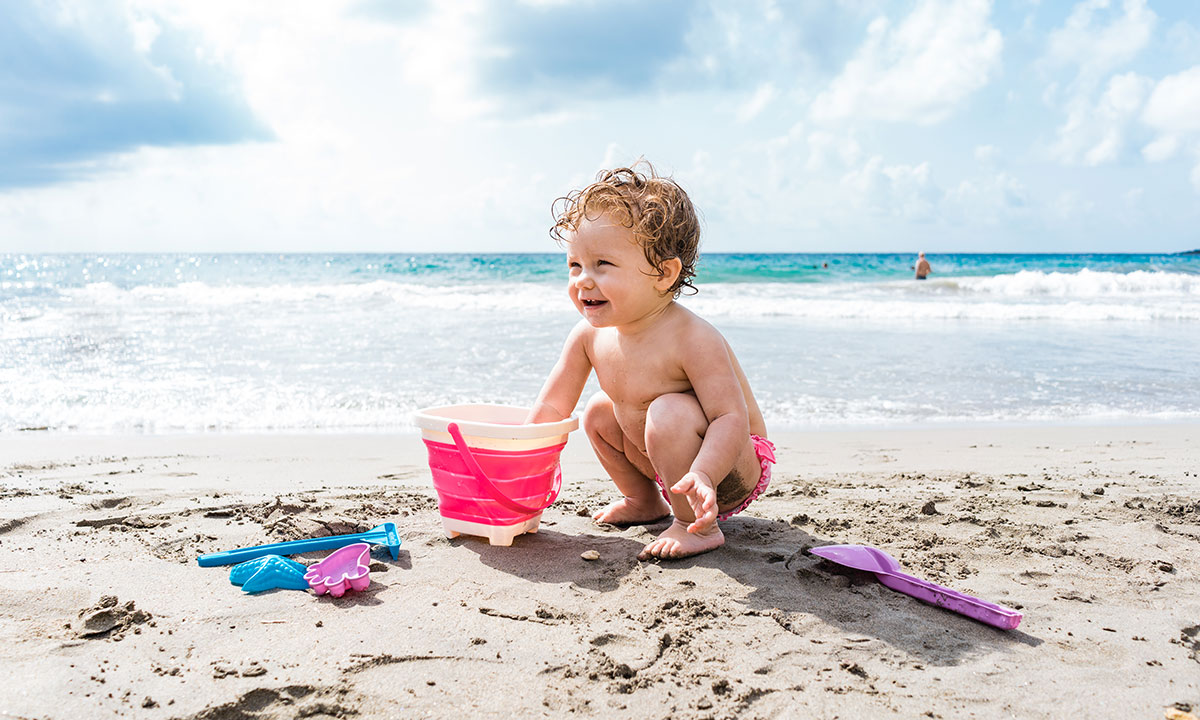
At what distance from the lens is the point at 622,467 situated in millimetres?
3051

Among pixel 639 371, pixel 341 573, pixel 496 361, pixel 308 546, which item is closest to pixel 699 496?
pixel 639 371

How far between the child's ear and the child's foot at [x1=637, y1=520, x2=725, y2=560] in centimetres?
81

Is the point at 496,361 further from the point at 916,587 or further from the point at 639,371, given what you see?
the point at 916,587

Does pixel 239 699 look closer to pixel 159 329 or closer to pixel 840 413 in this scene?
pixel 840 413

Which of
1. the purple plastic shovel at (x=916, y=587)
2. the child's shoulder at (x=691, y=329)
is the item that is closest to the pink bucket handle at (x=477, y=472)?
the child's shoulder at (x=691, y=329)

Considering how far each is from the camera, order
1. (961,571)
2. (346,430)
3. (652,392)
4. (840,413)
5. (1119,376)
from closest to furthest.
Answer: (961,571)
(652,392)
(346,430)
(840,413)
(1119,376)

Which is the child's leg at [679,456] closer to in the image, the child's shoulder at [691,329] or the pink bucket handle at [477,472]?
the child's shoulder at [691,329]

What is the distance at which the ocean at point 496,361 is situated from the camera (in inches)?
222

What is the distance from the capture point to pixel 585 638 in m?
2.03

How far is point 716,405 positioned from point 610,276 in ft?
1.78

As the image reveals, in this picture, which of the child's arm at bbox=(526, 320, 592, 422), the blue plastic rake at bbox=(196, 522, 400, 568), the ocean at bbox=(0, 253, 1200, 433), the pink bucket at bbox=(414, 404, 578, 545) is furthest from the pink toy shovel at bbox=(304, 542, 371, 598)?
the ocean at bbox=(0, 253, 1200, 433)

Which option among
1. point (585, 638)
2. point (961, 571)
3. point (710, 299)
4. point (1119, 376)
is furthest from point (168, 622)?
point (710, 299)

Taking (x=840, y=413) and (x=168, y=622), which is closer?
(x=168, y=622)

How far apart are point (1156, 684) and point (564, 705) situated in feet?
4.39
